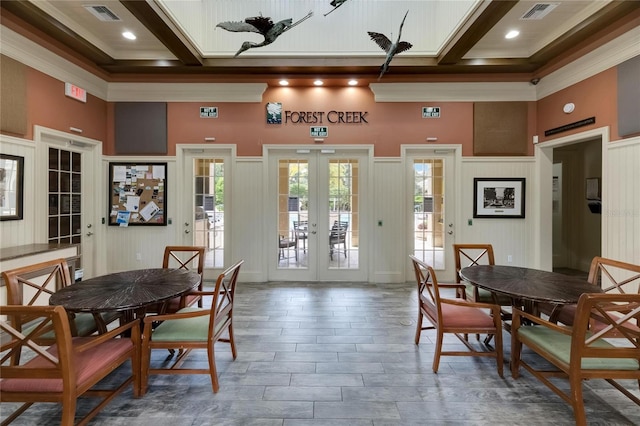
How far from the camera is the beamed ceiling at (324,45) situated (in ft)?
13.0

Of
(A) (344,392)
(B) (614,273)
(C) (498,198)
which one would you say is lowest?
(A) (344,392)

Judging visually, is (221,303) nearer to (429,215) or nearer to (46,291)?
(46,291)

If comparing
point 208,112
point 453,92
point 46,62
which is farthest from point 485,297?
point 46,62

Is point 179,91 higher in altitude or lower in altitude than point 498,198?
higher

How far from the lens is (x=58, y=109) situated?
13.4ft

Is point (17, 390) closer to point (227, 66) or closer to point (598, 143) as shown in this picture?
point (227, 66)

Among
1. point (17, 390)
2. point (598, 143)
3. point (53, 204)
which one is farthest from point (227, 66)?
point (598, 143)

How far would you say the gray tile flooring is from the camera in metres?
1.97

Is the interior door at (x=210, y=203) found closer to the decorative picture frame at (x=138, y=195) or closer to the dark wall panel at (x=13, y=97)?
the decorative picture frame at (x=138, y=195)

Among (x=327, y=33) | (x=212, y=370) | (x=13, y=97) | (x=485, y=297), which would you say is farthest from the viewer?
(x=327, y=33)

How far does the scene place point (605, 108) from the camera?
3.79 meters

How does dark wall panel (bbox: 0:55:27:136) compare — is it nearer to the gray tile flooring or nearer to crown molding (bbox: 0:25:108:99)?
crown molding (bbox: 0:25:108:99)

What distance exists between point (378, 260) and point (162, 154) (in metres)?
4.20

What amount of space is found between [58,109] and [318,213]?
4.07 metres
